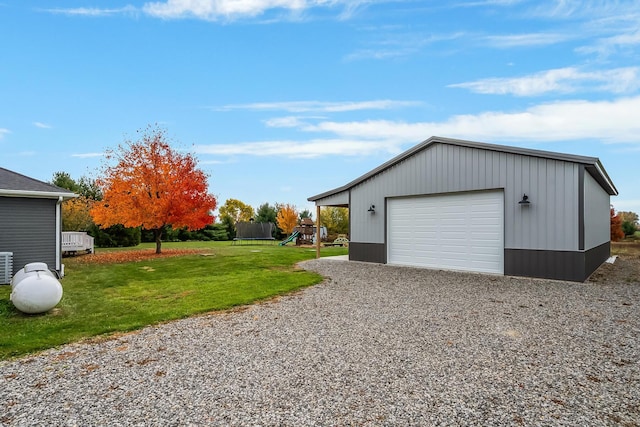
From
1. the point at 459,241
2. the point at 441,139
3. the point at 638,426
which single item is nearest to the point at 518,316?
the point at 638,426

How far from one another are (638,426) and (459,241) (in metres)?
8.08

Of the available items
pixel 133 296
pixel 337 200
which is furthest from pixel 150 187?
pixel 133 296

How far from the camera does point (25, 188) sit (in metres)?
9.27

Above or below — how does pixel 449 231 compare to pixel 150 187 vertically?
below

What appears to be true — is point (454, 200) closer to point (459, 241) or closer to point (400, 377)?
point (459, 241)

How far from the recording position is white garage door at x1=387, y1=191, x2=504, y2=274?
961cm

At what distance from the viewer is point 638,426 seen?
2.46m

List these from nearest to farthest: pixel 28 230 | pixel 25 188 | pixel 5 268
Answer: pixel 5 268
pixel 25 188
pixel 28 230

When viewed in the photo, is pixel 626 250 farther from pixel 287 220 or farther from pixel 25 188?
pixel 25 188

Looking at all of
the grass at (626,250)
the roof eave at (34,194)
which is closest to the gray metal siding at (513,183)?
the roof eave at (34,194)

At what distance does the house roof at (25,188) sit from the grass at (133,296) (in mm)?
2444

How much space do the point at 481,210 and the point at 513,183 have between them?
1.13m

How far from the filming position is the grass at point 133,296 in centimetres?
486

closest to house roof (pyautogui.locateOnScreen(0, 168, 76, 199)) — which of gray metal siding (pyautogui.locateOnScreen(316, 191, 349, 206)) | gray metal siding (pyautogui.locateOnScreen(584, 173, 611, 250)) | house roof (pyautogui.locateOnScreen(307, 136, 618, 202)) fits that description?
gray metal siding (pyautogui.locateOnScreen(316, 191, 349, 206))
